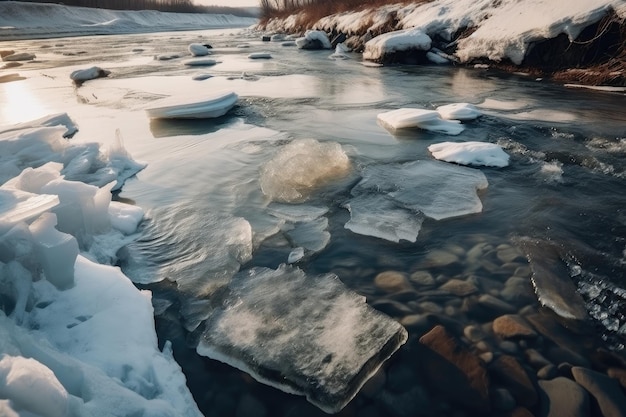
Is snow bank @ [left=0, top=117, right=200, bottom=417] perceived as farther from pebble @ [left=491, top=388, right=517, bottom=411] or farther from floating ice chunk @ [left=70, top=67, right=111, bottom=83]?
floating ice chunk @ [left=70, top=67, right=111, bottom=83]

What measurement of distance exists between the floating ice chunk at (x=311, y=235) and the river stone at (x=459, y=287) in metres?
0.63

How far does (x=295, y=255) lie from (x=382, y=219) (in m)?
0.59

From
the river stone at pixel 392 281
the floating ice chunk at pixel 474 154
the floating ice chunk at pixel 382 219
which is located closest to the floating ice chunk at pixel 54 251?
the river stone at pixel 392 281

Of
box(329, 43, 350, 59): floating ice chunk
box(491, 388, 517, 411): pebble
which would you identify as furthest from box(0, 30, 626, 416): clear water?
box(329, 43, 350, 59): floating ice chunk

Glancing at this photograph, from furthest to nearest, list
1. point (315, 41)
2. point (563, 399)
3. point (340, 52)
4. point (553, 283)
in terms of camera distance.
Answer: point (315, 41)
point (340, 52)
point (553, 283)
point (563, 399)

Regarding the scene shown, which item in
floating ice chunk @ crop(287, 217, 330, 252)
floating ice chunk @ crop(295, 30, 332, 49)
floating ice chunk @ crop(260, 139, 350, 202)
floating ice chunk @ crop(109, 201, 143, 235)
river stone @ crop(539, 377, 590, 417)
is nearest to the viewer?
river stone @ crop(539, 377, 590, 417)

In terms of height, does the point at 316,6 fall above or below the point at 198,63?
above

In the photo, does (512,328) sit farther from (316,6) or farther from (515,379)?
(316,6)

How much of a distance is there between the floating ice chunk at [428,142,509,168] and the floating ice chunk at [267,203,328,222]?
4.28 ft

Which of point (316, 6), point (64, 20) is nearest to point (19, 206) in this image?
point (316, 6)

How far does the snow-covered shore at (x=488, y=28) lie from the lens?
6113mm

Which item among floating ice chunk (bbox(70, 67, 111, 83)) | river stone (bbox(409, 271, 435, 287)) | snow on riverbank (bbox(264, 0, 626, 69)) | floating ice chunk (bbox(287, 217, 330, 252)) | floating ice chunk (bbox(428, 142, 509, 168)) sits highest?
snow on riverbank (bbox(264, 0, 626, 69))

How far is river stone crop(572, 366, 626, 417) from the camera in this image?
111 centimetres

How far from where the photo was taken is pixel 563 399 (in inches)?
45.0
